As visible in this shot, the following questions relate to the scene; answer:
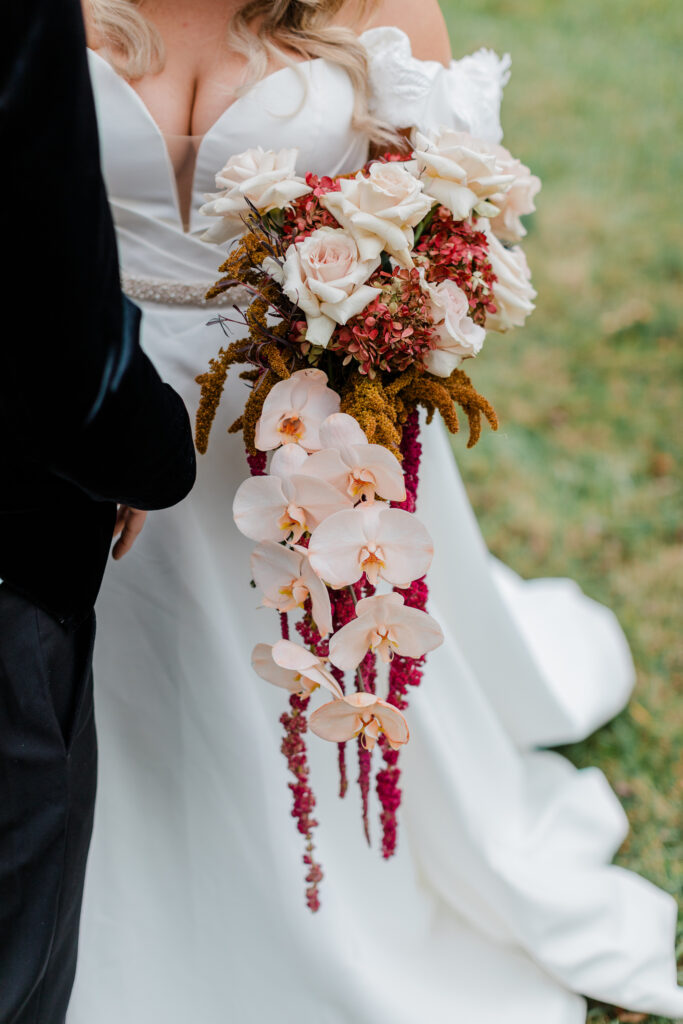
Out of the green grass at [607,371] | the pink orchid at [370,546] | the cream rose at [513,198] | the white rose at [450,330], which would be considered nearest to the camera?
the pink orchid at [370,546]

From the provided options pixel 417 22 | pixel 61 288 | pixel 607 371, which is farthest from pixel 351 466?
pixel 607 371

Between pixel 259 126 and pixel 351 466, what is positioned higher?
pixel 259 126

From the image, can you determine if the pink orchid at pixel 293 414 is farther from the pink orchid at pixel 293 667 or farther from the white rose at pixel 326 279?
the pink orchid at pixel 293 667

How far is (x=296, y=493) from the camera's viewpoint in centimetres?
140

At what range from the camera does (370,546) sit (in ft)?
4.46

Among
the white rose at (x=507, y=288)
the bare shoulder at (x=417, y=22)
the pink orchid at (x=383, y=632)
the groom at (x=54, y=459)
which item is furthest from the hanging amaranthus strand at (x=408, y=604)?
the bare shoulder at (x=417, y=22)

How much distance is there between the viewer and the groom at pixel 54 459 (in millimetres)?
1026

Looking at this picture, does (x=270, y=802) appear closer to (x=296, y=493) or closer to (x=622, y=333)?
(x=296, y=493)

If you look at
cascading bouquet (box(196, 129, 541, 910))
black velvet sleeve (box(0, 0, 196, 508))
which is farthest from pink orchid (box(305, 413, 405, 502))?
black velvet sleeve (box(0, 0, 196, 508))

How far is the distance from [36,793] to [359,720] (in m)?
0.47

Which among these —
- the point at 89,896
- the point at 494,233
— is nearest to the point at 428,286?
the point at 494,233

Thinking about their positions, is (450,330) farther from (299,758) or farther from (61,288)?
(299,758)

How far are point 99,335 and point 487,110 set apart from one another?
42.5 inches

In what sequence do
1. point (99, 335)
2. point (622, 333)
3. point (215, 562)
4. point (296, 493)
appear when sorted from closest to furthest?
1. point (99, 335)
2. point (296, 493)
3. point (215, 562)
4. point (622, 333)
